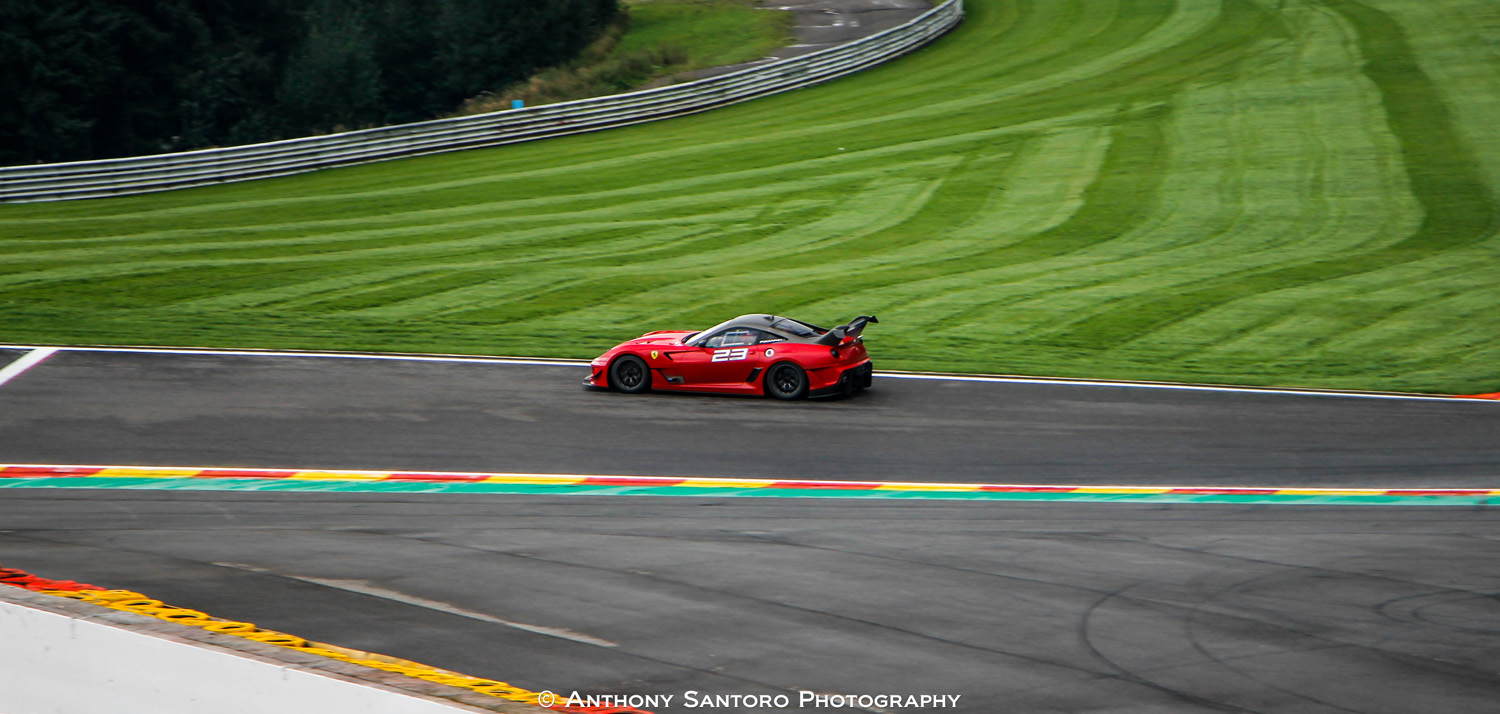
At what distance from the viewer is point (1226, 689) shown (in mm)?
6324

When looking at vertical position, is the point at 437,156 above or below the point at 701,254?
above

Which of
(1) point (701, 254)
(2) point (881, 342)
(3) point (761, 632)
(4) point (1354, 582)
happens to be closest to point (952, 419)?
(2) point (881, 342)

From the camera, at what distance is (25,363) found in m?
17.0

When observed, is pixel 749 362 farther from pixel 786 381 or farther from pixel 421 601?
pixel 421 601

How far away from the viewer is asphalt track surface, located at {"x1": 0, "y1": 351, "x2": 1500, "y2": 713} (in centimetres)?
670

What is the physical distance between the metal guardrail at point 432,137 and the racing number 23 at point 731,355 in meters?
22.2

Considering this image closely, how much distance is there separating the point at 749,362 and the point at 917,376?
2.72m

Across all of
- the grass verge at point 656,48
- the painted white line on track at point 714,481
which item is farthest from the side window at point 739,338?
the grass verge at point 656,48

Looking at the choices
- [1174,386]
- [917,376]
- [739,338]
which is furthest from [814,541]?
[1174,386]

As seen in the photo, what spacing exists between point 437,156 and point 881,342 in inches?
792

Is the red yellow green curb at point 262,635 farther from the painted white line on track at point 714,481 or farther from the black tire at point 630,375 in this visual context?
the black tire at point 630,375

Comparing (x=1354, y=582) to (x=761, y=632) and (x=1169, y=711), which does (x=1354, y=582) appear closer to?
(x=1169, y=711)

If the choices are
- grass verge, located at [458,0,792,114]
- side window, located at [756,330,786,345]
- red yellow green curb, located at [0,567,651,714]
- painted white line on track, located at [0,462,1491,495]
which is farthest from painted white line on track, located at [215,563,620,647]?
grass verge, located at [458,0,792,114]

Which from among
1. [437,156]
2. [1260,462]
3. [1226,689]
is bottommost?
[1260,462]
